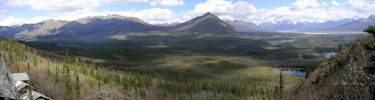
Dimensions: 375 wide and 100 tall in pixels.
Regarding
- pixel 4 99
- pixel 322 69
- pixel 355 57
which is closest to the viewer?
pixel 4 99

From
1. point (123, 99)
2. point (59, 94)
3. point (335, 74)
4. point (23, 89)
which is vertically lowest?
point (123, 99)

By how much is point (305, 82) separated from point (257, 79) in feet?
475

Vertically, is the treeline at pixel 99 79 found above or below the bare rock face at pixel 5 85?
below

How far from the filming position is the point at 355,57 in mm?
19609

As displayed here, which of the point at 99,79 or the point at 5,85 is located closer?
the point at 5,85

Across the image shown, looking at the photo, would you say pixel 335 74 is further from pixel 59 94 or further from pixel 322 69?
pixel 59 94

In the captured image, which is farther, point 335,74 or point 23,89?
point 23,89

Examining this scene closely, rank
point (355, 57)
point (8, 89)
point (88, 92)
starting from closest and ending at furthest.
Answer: point (8, 89) < point (355, 57) < point (88, 92)

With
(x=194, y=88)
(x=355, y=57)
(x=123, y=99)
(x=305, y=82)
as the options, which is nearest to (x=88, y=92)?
(x=123, y=99)

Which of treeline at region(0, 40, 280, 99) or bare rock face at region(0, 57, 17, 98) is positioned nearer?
bare rock face at region(0, 57, 17, 98)

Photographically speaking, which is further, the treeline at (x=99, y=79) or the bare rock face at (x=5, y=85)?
the treeline at (x=99, y=79)

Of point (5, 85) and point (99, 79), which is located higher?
point (5, 85)

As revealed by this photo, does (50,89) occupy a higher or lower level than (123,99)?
higher

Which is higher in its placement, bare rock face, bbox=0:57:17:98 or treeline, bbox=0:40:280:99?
bare rock face, bbox=0:57:17:98
